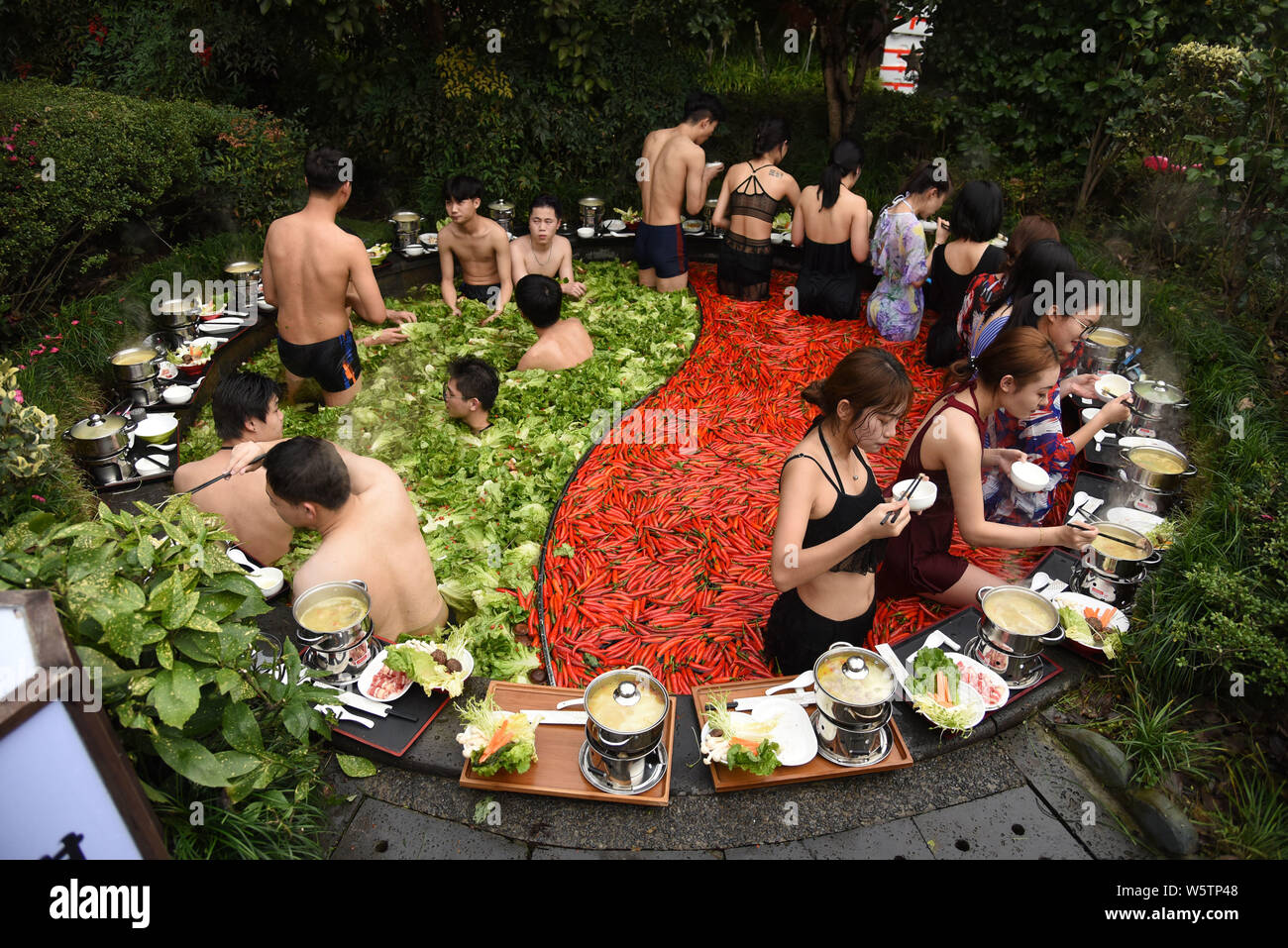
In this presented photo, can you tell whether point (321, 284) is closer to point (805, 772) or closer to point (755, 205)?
point (755, 205)

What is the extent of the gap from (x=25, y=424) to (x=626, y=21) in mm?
9741

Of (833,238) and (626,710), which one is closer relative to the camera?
(626,710)

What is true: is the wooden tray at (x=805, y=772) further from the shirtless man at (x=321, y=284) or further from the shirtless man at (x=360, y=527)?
the shirtless man at (x=321, y=284)

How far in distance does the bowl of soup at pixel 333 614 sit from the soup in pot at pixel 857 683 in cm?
210

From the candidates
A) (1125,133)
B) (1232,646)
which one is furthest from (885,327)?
(1232,646)

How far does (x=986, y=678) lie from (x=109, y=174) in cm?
903

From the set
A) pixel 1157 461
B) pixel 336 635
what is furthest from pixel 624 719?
pixel 1157 461

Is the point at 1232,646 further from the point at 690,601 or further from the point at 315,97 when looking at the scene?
the point at 315,97

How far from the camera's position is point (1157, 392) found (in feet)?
19.8

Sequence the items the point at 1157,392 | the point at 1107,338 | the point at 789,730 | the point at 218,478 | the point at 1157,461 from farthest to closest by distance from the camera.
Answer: the point at 1107,338 < the point at 1157,392 < the point at 1157,461 < the point at 218,478 < the point at 789,730

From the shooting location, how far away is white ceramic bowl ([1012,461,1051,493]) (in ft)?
14.9

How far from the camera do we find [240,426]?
510 centimetres

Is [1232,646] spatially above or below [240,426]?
below

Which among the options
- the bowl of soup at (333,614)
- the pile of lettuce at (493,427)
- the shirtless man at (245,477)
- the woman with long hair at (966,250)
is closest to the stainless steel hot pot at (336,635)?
the bowl of soup at (333,614)
